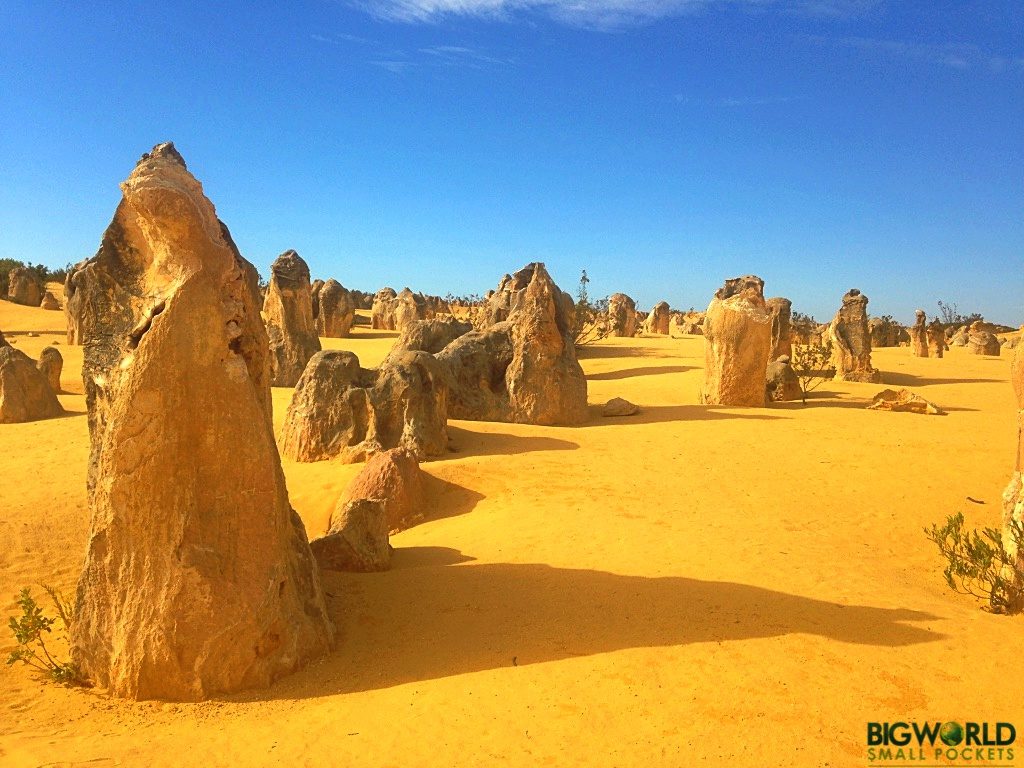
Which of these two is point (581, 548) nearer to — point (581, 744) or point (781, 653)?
point (781, 653)

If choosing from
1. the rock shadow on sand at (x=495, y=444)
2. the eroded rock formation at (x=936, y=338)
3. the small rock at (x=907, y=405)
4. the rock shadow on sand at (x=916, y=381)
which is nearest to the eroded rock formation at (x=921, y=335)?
the eroded rock formation at (x=936, y=338)

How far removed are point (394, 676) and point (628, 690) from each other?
1484 millimetres

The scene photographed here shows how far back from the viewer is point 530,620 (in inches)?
211

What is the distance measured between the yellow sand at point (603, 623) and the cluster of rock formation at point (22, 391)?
2.52 meters

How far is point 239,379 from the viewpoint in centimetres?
464

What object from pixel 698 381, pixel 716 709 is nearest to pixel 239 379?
pixel 716 709

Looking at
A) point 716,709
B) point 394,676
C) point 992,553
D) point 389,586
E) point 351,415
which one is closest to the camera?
point 716,709

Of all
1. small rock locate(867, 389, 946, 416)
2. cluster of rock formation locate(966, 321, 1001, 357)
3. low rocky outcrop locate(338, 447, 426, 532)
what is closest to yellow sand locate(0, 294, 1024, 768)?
low rocky outcrop locate(338, 447, 426, 532)

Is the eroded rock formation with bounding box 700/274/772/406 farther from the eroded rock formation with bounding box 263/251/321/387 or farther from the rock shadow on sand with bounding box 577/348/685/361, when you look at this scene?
the eroded rock formation with bounding box 263/251/321/387

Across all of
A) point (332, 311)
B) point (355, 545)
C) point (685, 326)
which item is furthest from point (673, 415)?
point (685, 326)

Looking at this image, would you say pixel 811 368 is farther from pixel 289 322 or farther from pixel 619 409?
pixel 289 322

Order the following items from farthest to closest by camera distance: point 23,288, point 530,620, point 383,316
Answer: point 383,316 → point 23,288 → point 530,620

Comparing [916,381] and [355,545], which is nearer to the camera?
[355,545]

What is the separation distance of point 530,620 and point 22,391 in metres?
12.5
